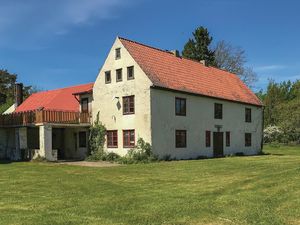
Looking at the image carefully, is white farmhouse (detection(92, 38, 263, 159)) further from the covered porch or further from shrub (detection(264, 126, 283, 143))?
shrub (detection(264, 126, 283, 143))

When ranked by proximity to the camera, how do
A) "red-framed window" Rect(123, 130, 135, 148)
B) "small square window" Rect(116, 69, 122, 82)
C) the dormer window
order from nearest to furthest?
"red-framed window" Rect(123, 130, 135, 148) < "small square window" Rect(116, 69, 122, 82) < the dormer window

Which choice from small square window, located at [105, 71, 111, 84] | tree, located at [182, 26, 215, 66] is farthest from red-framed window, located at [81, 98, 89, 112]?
tree, located at [182, 26, 215, 66]

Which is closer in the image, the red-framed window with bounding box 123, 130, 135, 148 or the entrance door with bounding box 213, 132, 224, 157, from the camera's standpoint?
the red-framed window with bounding box 123, 130, 135, 148

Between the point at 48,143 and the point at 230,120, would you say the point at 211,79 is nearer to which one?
the point at 230,120

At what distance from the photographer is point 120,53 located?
31.7m

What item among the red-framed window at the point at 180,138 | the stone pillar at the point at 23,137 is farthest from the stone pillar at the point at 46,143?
the red-framed window at the point at 180,138

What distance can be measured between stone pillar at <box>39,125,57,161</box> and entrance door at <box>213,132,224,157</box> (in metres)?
13.0

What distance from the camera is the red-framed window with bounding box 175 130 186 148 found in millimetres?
31453

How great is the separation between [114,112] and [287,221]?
77.0ft

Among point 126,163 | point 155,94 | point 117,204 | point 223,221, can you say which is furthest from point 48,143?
point 223,221

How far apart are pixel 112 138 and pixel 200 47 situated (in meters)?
30.5

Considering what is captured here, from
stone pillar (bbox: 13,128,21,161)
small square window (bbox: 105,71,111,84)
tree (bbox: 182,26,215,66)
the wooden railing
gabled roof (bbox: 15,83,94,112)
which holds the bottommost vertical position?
stone pillar (bbox: 13,128,21,161)

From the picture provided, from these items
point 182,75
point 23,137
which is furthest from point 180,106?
point 23,137

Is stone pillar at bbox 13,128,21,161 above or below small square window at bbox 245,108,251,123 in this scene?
below
